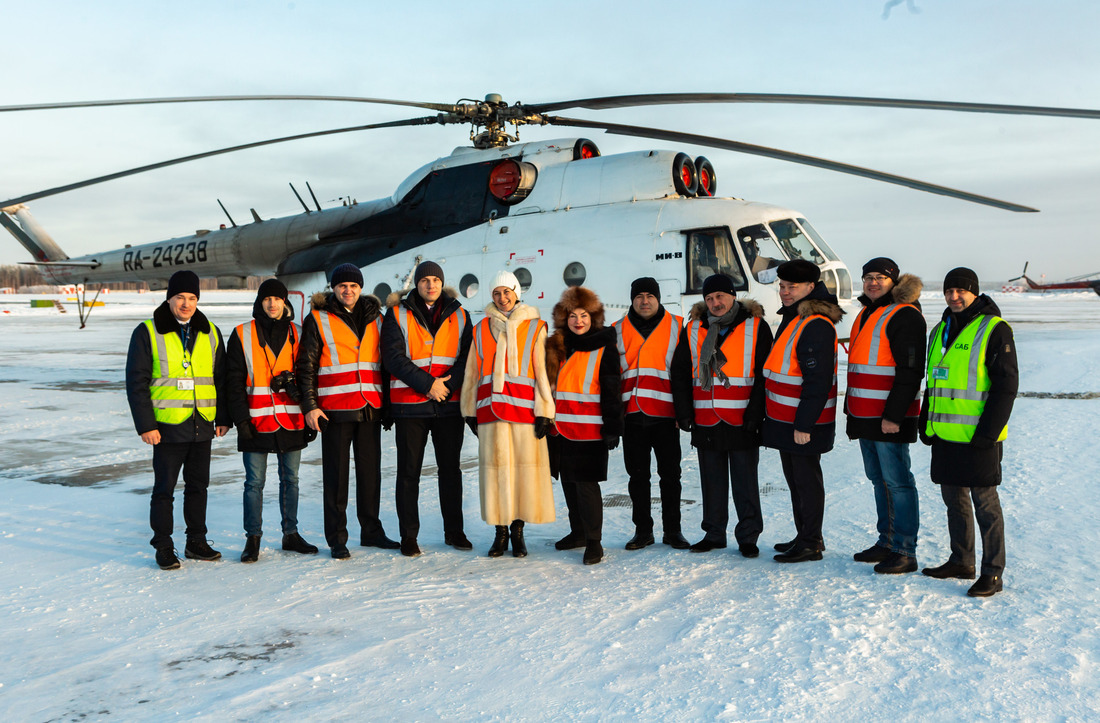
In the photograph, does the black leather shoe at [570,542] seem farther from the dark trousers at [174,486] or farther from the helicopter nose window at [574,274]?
the helicopter nose window at [574,274]

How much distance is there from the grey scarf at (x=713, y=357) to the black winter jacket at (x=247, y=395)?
232 centimetres

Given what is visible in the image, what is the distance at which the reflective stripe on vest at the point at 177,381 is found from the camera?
182 inches

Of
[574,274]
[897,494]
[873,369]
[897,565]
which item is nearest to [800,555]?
[897,565]

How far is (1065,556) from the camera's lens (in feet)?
14.4

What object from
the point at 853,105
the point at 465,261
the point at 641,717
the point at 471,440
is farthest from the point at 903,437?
the point at 465,261

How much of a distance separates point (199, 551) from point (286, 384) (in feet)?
3.61

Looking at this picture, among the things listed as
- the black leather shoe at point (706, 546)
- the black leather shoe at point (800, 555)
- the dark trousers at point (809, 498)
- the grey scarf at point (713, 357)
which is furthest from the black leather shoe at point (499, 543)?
the dark trousers at point (809, 498)

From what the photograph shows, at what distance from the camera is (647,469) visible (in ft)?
16.3

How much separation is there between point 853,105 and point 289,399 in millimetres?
4844

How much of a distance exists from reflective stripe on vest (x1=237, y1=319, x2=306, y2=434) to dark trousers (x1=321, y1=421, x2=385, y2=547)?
0.27m

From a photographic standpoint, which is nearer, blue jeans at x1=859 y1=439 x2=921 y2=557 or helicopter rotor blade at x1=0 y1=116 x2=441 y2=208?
blue jeans at x1=859 y1=439 x2=921 y2=557

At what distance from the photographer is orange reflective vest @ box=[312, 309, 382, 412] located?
4809 millimetres

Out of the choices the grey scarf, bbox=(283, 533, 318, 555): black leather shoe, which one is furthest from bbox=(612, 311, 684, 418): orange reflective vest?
bbox=(283, 533, 318, 555): black leather shoe

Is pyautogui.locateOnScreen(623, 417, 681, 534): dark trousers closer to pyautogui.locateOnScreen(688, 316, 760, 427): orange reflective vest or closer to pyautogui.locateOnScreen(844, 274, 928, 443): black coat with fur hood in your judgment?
pyautogui.locateOnScreen(688, 316, 760, 427): orange reflective vest
